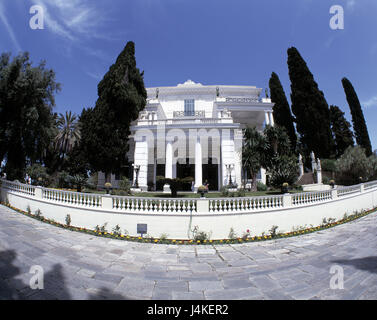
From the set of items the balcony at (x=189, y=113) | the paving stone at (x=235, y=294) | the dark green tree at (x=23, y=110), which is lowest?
the paving stone at (x=235, y=294)

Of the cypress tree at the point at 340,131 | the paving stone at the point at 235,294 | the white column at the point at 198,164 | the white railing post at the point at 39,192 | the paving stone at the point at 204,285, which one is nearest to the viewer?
the paving stone at the point at 235,294

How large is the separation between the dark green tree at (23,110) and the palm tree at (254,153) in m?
17.6

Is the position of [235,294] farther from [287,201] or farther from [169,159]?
[169,159]

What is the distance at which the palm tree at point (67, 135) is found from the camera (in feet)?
85.6

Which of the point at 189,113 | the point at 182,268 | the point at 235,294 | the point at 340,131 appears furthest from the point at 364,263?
the point at 340,131

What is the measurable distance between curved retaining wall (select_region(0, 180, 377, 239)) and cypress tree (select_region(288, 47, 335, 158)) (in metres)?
19.0

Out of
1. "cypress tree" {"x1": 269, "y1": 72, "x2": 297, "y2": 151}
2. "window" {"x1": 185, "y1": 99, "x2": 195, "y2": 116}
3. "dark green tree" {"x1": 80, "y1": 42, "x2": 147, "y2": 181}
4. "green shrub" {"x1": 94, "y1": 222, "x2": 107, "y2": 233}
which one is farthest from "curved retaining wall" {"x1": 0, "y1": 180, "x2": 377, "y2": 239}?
"cypress tree" {"x1": 269, "y1": 72, "x2": 297, "y2": 151}

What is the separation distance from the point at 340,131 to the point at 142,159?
1248 inches

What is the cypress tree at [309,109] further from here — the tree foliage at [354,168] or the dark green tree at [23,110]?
the dark green tree at [23,110]

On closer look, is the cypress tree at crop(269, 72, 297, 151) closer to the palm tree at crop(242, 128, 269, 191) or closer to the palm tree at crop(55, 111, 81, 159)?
the palm tree at crop(242, 128, 269, 191)

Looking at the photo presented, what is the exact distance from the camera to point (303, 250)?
16.7 feet

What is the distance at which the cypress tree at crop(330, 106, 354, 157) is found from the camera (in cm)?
2653

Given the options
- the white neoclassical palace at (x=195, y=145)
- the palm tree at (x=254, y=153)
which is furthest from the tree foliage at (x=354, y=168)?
the palm tree at (x=254, y=153)

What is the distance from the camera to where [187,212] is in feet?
21.4
